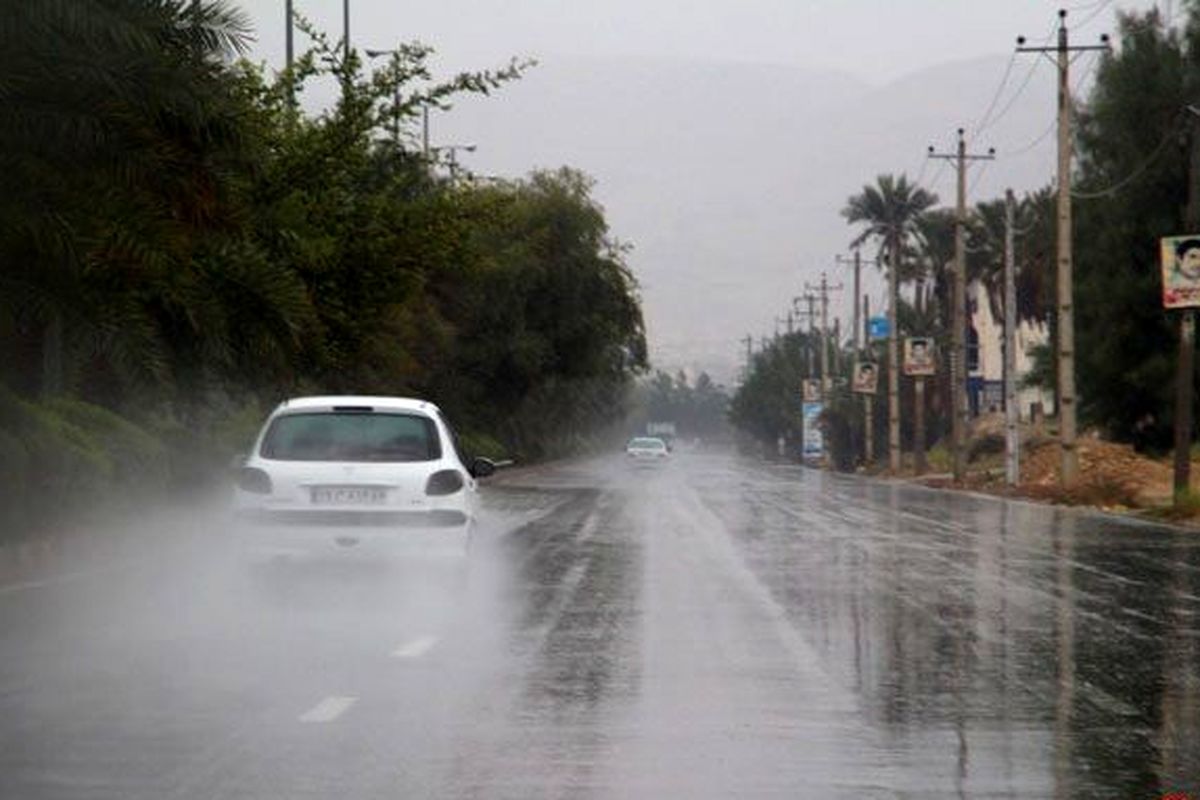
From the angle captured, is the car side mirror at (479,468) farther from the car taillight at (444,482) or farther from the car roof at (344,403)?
the car taillight at (444,482)

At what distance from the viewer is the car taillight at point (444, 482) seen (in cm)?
1828

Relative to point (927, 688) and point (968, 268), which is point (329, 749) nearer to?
point (927, 688)

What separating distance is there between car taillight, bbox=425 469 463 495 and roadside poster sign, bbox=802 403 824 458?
393 ft

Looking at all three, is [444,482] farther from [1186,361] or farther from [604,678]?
[1186,361]

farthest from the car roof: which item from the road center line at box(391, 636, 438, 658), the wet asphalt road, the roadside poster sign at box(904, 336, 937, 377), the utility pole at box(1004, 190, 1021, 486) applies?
the roadside poster sign at box(904, 336, 937, 377)

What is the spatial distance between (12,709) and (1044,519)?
3004 centimetres

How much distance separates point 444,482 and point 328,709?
6954 mm

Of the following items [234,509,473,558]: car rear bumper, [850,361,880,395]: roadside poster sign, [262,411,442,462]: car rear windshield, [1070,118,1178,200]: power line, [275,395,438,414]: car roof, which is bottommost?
[234,509,473,558]: car rear bumper

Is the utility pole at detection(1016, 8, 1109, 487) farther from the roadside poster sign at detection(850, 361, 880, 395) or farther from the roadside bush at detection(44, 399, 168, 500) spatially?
the roadside poster sign at detection(850, 361, 880, 395)

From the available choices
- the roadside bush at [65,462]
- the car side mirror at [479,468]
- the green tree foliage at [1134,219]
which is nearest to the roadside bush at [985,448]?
the green tree foliage at [1134,219]

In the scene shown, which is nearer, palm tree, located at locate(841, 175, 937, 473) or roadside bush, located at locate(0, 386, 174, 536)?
roadside bush, located at locate(0, 386, 174, 536)

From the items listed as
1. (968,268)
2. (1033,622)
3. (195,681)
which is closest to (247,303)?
(1033,622)

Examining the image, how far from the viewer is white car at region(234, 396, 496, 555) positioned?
707 inches

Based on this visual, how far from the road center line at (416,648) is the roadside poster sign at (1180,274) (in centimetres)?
2991
